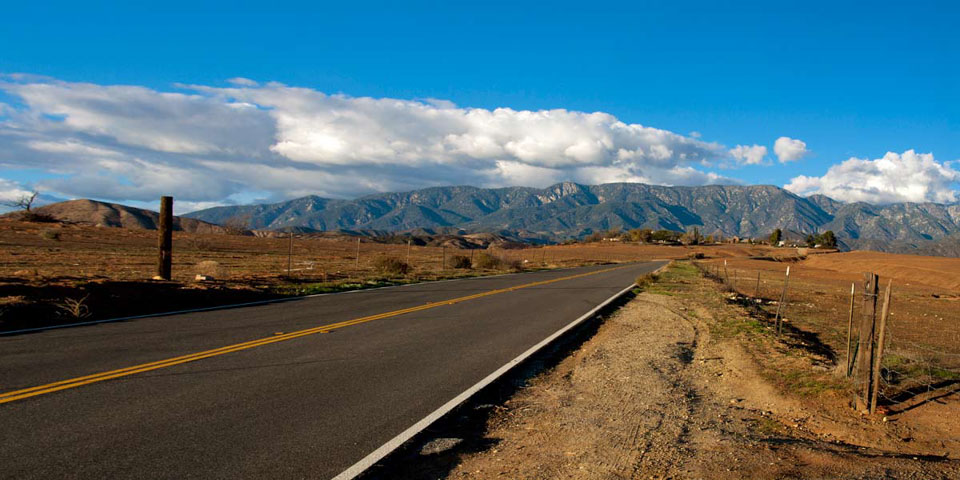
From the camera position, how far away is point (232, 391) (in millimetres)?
6852

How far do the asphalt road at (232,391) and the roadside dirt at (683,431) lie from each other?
3.61ft

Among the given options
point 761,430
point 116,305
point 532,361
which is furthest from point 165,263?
point 761,430

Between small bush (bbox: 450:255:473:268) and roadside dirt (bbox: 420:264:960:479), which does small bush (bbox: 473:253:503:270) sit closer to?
small bush (bbox: 450:255:473:268)

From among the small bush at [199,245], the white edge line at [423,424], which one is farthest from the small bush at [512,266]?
the white edge line at [423,424]

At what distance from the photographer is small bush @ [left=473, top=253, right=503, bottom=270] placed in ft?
145

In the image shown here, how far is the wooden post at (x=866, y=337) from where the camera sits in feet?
23.8

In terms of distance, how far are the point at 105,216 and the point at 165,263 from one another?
172 meters

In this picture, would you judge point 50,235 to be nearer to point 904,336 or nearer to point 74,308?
point 74,308

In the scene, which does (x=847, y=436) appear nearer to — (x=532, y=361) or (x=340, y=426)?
(x=532, y=361)

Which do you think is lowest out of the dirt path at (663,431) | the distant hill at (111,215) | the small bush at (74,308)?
the distant hill at (111,215)

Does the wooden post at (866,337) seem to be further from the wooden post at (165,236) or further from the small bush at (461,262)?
the small bush at (461,262)

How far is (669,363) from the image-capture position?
33.2 ft

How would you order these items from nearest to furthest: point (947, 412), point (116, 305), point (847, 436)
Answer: point (847, 436)
point (947, 412)
point (116, 305)

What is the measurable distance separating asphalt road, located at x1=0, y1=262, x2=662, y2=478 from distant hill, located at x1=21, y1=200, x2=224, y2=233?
156316mm
